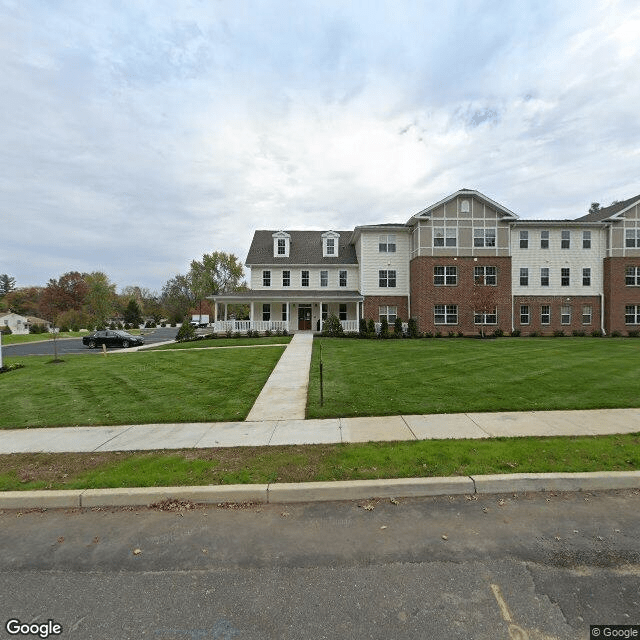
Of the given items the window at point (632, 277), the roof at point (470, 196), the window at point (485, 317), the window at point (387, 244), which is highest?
the roof at point (470, 196)

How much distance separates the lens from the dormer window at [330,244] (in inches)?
1264

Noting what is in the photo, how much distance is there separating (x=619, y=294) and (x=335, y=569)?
3668 cm

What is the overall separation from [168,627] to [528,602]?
295 cm

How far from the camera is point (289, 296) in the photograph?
28.9 meters

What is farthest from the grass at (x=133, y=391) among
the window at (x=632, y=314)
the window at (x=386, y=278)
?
the window at (x=632, y=314)

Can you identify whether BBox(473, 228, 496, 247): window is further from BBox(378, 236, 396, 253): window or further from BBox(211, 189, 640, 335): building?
BBox(378, 236, 396, 253): window

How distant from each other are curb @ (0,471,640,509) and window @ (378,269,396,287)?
25796mm

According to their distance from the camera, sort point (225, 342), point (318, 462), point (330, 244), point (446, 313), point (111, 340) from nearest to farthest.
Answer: point (318, 462)
point (225, 342)
point (111, 340)
point (446, 313)
point (330, 244)

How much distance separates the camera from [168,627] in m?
2.75

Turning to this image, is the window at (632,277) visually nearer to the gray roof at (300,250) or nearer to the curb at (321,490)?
the gray roof at (300,250)

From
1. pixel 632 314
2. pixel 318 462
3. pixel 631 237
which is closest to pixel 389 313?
pixel 632 314

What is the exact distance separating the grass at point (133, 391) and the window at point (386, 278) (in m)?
16.8

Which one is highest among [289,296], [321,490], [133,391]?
[289,296]

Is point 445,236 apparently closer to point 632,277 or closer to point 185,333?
point 632,277
